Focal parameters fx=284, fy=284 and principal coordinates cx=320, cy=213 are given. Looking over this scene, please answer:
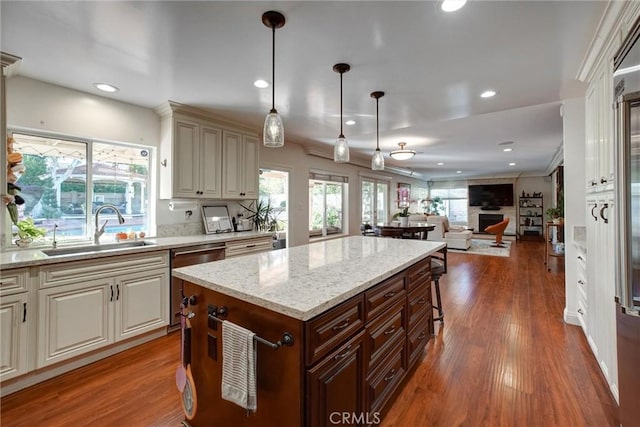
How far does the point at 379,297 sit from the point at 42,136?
10.8ft

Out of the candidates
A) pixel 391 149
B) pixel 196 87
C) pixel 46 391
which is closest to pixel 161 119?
pixel 196 87

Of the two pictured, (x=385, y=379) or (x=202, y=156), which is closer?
(x=385, y=379)

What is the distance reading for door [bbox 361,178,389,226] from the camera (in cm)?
759

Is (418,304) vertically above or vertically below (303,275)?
below

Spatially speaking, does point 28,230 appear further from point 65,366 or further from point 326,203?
point 326,203

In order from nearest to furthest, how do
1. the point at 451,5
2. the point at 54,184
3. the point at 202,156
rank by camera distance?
the point at 451,5 → the point at 54,184 → the point at 202,156

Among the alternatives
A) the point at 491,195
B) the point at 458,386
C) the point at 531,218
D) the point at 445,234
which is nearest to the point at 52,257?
the point at 458,386

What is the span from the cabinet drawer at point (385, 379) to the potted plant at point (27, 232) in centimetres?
299

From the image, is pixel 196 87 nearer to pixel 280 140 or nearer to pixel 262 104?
pixel 262 104

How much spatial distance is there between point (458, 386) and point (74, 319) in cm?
292

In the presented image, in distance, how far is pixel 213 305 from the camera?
142 cm

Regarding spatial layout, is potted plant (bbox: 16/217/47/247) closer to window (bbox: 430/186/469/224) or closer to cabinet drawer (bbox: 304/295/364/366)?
cabinet drawer (bbox: 304/295/364/366)

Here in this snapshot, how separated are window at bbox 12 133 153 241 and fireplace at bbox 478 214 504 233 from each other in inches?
461

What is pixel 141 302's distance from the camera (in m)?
2.59
